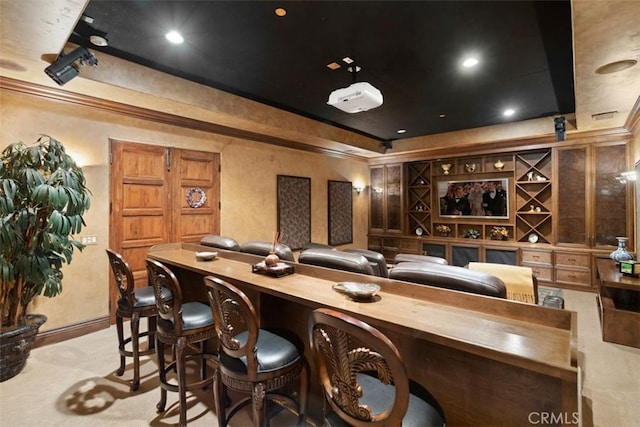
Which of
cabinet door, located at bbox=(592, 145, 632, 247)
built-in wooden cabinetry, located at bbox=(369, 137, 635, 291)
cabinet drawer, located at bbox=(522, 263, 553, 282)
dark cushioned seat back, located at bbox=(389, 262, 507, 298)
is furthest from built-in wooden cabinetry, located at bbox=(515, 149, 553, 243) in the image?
dark cushioned seat back, located at bbox=(389, 262, 507, 298)

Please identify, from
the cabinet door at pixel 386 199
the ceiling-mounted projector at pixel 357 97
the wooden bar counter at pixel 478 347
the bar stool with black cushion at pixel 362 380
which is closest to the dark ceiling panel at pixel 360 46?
the ceiling-mounted projector at pixel 357 97

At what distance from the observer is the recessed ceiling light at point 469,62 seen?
10.4 feet

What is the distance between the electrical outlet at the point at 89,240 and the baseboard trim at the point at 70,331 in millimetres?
915

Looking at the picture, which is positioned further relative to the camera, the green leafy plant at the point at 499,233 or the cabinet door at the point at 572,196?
the green leafy plant at the point at 499,233

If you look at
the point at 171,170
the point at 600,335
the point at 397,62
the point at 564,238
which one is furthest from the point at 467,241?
the point at 171,170

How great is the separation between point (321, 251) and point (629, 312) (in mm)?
3484

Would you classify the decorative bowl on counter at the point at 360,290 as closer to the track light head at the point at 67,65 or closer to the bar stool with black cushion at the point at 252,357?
the bar stool with black cushion at the point at 252,357

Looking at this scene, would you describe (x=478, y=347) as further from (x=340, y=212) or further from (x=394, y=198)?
(x=394, y=198)

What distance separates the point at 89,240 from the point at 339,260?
313 centimetres

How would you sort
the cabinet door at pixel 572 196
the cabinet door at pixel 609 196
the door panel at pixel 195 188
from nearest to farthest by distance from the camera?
the door panel at pixel 195 188 < the cabinet door at pixel 609 196 < the cabinet door at pixel 572 196

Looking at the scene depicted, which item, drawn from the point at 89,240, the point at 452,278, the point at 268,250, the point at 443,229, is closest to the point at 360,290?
the point at 452,278

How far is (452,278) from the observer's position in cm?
175

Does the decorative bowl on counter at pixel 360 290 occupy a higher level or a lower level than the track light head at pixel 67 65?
lower

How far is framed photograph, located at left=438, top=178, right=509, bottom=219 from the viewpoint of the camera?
20.0 ft
